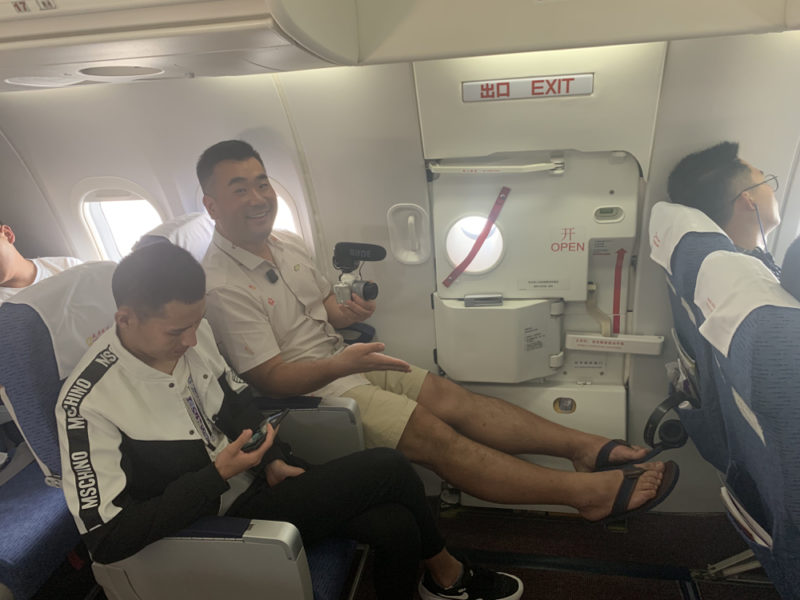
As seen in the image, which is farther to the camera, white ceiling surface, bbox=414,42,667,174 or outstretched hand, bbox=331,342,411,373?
outstretched hand, bbox=331,342,411,373

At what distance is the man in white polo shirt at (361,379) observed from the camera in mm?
2111

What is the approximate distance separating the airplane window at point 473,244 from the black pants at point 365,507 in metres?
1.01

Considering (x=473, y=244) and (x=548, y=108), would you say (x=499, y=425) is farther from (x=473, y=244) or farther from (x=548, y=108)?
(x=548, y=108)

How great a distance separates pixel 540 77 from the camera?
2.02 metres

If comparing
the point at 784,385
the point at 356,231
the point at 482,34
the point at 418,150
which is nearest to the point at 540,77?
the point at 482,34

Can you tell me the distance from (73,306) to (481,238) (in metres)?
1.63

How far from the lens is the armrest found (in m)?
1.52

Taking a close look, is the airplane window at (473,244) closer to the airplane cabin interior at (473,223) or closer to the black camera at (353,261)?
the airplane cabin interior at (473,223)

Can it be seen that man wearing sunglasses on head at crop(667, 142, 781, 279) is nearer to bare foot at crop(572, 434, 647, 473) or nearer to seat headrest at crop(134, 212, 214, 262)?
bare foot at crop(572, 434, 647, 473)

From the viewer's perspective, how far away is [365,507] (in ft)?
6.01

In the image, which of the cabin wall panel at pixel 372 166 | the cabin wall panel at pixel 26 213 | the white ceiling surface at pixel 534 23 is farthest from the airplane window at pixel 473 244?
the cabin wall panel at pixel 26 213

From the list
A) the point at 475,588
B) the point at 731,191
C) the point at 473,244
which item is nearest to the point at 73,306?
the point at 473,244

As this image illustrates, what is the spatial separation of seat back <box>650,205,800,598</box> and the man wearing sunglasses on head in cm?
18

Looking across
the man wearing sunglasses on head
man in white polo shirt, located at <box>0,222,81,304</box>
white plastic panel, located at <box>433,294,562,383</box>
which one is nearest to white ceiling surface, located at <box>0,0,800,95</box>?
the man wearing sunglasses on head
